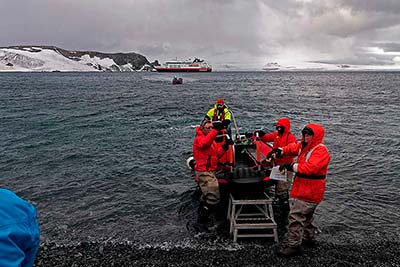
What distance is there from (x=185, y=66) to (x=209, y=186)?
5522 inches

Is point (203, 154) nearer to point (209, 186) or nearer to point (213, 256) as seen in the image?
point (209, 186)

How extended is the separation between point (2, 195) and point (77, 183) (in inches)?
396

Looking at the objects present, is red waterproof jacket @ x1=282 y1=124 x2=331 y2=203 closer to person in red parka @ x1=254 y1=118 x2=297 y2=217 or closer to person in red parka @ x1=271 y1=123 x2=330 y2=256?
person in red parka @ x1=271 y1=123 x2=330 y2=256

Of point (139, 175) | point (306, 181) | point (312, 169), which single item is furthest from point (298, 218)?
point (139, 175)

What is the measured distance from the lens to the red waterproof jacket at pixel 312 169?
5535 millimetres

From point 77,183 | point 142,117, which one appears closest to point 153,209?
point 77,183

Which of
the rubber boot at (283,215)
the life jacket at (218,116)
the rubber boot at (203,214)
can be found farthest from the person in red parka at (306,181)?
the life jacket at (218,116)

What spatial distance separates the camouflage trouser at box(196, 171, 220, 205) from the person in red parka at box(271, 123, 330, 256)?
1771 mm

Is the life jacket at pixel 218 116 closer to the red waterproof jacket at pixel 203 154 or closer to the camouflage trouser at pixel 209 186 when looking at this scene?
the red waterproof jacket at pixel 203 154

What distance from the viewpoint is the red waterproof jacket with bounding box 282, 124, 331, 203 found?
5.54 m

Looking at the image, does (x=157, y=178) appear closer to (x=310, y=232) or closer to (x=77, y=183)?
(x=77, y=183)

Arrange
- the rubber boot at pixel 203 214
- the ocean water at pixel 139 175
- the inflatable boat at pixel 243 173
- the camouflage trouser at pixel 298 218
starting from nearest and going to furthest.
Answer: the camouflage trouser at pixel 298 218 → the inflatable boat at pixel 243 173 → the rubber boot at pixel 203 214 → the ocean water at pixel 139 175

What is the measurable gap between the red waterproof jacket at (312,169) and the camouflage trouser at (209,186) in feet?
6.47

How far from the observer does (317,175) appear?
564cm
